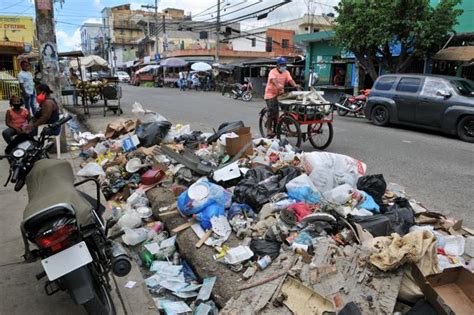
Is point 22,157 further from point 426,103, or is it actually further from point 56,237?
point 426,103

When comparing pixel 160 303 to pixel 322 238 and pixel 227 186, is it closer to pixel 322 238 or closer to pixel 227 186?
pixel 322 238

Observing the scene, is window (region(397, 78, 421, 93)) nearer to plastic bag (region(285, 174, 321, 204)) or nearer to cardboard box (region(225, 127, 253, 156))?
cardboard box (region(225, 127, 253, 156))

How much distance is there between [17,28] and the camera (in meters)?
28.2

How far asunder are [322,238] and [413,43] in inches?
533

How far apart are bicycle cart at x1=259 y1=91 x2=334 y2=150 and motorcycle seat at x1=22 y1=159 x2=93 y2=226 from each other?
18.0ft

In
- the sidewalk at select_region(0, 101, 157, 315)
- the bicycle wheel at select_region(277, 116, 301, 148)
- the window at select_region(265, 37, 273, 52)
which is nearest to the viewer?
the sidewalk at select_region(0, 101, 157, 315)

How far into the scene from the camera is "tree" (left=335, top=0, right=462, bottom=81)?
14.0m

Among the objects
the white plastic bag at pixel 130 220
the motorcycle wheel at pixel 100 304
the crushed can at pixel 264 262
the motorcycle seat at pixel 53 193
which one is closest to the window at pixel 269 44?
the white plastic bag at pixel 130 220

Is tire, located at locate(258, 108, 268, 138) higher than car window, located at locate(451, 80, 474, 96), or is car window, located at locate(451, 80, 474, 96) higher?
car window, located at locate(451, 80, 474, 96)

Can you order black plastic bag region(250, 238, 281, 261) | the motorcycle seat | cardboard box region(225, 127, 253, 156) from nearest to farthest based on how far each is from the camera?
the motorcycle seat, black plastic bag region(250, 238, 281, 261), cardboard box region(225, 127, 253, 156)

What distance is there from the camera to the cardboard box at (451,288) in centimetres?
266

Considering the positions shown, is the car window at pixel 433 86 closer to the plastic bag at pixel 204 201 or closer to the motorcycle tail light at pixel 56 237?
the plastic bag at pixel 204 201

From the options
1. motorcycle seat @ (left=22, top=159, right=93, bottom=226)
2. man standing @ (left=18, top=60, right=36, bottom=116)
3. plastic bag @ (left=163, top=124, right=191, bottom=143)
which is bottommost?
plastic bag @ (left=163, top=124, right=191, bottom=143)

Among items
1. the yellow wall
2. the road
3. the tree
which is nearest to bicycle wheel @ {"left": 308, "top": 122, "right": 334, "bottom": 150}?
the road
